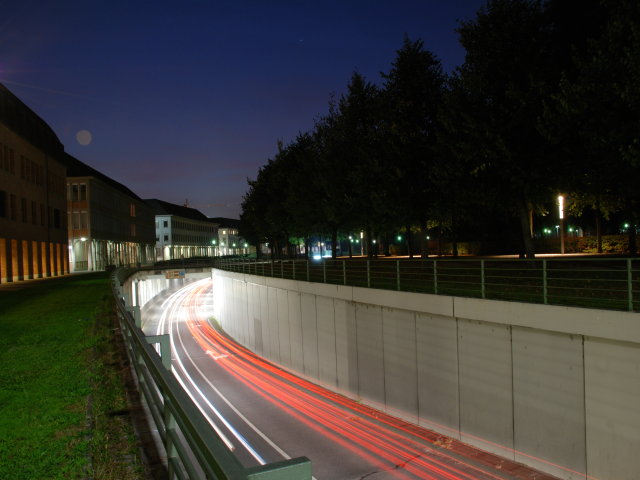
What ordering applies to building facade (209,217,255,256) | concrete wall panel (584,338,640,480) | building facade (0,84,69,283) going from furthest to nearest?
building facade (209,217,255,256) < building facade (0,84,69,283) < concrete wall panel (584,338,640,480)

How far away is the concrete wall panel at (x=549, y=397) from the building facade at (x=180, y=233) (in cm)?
10739

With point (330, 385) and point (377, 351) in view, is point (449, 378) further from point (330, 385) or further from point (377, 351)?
point (330, 385)

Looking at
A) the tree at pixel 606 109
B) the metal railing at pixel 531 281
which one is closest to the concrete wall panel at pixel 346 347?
the metal railing at pixel 531 281

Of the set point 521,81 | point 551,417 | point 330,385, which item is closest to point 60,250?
point 330,385

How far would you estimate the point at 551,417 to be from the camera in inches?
456

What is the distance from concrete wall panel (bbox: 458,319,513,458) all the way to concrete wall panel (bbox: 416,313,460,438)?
301mm

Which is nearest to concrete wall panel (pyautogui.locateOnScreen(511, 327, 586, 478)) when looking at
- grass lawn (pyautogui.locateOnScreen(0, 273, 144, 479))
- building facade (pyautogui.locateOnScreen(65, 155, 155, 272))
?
grass lawn (pyautogui.locateOnScreen(0, 273, 144, 479))

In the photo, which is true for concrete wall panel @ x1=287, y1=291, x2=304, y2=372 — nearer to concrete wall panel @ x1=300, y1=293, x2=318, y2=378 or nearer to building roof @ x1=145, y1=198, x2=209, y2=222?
concrete wall panel @ x1=300, y1=293, x2=318, y2=378

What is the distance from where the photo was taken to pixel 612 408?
34.2 feet

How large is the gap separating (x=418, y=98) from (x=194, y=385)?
17966mm

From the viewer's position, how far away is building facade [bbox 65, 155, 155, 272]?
191ft

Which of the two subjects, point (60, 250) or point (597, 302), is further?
point (60, 250)

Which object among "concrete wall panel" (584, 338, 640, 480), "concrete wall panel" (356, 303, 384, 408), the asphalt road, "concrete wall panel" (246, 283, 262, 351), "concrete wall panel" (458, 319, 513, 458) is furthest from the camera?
"concrete wall panel" (246, 283, 262, 351)

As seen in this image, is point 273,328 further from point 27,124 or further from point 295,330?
point 27,124
